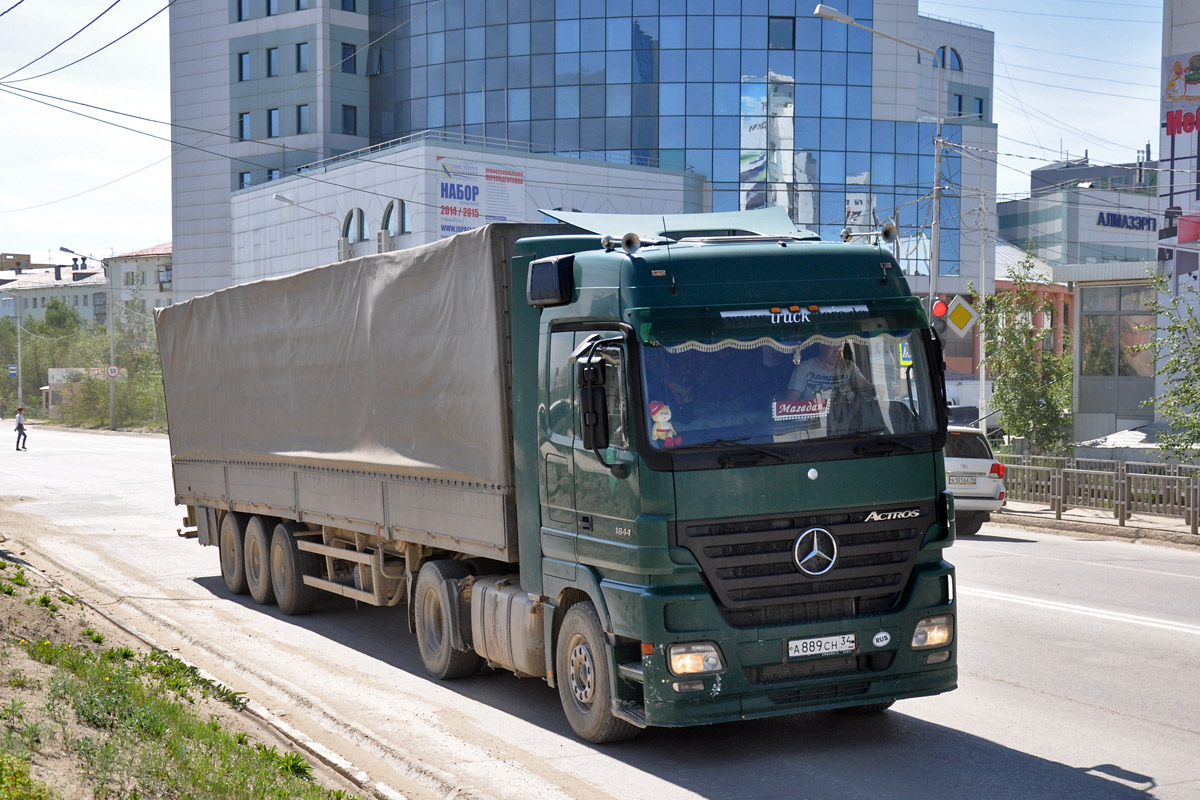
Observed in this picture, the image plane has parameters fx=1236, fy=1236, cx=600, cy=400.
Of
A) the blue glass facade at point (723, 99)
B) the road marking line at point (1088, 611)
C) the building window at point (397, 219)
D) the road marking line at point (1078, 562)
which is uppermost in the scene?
the blue glass facade at point (723, 99)

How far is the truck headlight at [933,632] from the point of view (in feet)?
23.4

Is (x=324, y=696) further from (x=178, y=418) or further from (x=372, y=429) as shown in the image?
(x=178, y=418)

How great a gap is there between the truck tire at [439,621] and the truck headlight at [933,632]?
353cm

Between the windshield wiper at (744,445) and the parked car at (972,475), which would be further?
the parked car at (972,475)

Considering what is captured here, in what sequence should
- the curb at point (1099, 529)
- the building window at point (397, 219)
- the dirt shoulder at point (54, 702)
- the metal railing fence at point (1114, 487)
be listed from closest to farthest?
1. the dirt shoulder at point (54, 702)
2. the curb at point (1099, 529)
3. the metal railing fence at point (1114, 487)
4. the building window at point (397, 219)

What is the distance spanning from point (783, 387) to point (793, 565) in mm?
998

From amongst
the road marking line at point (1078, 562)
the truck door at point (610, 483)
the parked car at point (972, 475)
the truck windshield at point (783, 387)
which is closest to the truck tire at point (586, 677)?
the truck door at point (610, 483)

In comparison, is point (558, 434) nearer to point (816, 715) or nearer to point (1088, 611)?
point (816, 715)

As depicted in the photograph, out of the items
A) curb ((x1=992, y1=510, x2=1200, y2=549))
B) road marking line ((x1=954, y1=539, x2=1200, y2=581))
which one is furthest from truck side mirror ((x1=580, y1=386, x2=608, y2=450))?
curb ((x1=992, y1=510, x2=1200, y2=549))

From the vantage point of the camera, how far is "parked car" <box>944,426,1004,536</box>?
19.3 m

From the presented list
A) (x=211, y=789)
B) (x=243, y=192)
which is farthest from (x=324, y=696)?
(x=243, y=192)

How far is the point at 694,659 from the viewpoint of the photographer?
22.0 feet

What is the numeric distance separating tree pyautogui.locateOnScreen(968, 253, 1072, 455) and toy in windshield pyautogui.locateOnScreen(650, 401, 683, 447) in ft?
73.1

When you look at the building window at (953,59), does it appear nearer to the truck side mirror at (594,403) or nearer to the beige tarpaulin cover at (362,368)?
the beige tarpaulin cover at (362,368)
